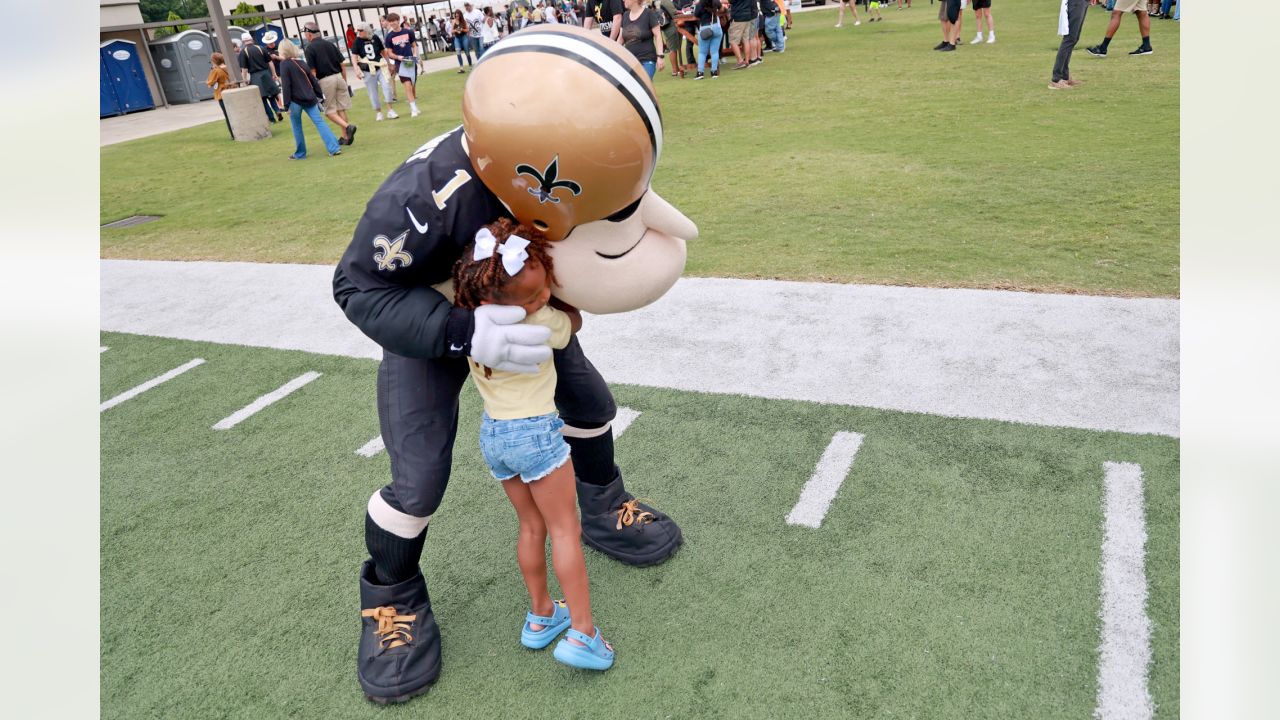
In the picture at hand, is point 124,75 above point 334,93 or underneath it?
above

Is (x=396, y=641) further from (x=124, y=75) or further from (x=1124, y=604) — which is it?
(x=124, y=75)

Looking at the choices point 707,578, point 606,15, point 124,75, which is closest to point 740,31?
point 606,15

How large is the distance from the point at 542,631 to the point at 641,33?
11.1m

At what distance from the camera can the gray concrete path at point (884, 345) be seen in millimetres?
3934

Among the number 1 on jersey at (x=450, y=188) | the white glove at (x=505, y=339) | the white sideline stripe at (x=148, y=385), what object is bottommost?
the white sideline stripe at (x=148, y=385)

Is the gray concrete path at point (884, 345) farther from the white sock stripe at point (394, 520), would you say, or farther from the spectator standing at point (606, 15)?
the spectator standing at point (606, 15)

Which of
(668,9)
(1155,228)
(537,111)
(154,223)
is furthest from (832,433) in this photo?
(668,9)

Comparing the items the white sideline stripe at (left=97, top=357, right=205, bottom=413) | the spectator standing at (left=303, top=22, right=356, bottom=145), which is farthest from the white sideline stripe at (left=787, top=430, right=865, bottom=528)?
the spectator standing at (left=303, top=22, right=356, bottom=145)

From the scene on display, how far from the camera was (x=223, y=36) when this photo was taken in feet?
49.2

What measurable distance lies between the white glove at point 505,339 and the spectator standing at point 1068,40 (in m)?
10.3

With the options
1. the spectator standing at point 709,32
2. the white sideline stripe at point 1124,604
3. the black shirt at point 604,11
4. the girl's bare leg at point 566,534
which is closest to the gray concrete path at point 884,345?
the white sideline stripe at point 1124,604

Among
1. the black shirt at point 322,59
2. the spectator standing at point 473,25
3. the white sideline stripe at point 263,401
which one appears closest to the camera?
the white sideline stripe at point 263,401

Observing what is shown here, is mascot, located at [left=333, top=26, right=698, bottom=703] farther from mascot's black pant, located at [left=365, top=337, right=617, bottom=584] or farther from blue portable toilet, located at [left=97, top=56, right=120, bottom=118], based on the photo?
blue portable toilet, located at [left=97, top=56, right=120, bottom=118]

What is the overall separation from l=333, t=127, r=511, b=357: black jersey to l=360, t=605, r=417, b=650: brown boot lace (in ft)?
3.19
